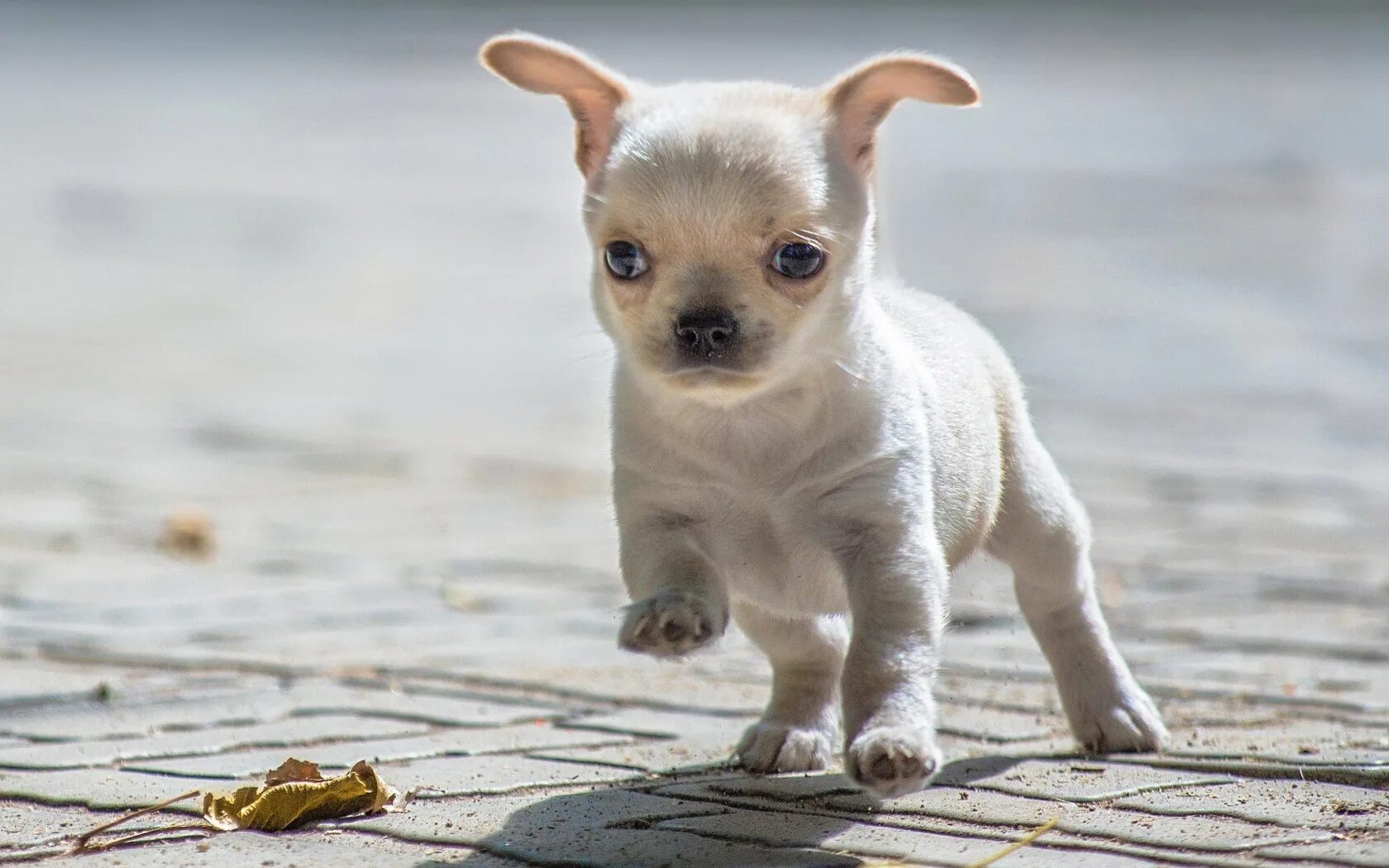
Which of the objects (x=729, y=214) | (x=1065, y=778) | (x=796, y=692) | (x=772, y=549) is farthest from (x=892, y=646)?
(x=729, y=214)

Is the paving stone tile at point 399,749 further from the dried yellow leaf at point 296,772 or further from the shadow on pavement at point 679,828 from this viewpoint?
the shadow on pavement at point 679,828

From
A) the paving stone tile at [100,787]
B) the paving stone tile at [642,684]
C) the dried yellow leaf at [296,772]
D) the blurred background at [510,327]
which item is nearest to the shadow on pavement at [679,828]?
the dried yellow leaf at [296,772]

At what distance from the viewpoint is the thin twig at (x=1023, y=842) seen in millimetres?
3279

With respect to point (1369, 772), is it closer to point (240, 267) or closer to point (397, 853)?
point (397, 853)

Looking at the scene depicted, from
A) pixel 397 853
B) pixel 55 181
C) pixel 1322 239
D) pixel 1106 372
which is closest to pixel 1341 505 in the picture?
pixel 1106 372

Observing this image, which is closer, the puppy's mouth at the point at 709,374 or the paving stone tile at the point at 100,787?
the puppy's mouth at the point at 709,374

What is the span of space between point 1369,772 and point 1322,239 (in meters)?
11.8

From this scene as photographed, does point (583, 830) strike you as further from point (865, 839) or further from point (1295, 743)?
point (1295, 743)

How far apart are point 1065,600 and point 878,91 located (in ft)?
3.81

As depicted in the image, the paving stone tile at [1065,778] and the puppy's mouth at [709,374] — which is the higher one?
the puppy's mouth at [709,374]

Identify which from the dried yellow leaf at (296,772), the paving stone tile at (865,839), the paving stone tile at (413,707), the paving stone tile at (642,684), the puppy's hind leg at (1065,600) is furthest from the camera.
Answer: the paving stone tile at (642,684)

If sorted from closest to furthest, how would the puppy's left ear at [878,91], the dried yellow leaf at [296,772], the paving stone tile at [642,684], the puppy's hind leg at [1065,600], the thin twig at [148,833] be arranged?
the thin twig at [148,833], the dried yellow leaf at [296,772], the puppy's left ear at [878,91], the puppy's hind leg at [1065,600], the paving stone tile at [642,684]

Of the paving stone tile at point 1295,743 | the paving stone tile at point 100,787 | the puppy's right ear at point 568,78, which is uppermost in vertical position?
the puppy's right ear at point 568,78

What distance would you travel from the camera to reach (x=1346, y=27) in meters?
34.7
